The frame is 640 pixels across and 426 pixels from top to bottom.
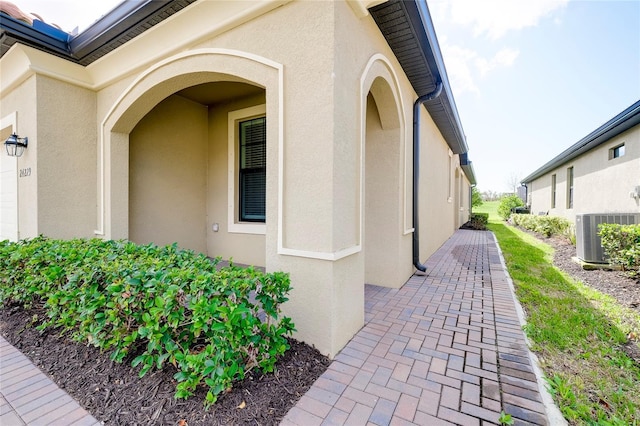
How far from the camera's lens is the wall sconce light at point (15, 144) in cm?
457

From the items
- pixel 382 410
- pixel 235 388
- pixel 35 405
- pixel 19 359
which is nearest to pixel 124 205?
pixel 19 359

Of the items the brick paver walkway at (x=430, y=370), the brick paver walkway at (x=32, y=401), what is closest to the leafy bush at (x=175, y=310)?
the brick paver walkway at (x=32, y=401)

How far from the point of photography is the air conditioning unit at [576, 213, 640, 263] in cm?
617

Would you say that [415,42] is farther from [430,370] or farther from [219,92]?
[430,370]

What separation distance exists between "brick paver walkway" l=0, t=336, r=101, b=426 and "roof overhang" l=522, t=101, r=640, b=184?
10976 mm

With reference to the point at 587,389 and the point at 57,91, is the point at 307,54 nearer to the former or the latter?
the point at 587,389

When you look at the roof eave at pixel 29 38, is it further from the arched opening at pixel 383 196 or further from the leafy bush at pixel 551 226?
the leafy bush at pixel 551 226

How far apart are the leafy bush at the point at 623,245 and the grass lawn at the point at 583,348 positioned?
1.16m

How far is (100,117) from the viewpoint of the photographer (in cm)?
499

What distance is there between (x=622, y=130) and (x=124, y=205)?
40.9 feet

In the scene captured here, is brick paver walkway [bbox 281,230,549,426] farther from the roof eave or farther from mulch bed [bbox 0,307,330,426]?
the roof eave

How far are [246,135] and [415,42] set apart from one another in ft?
12.3

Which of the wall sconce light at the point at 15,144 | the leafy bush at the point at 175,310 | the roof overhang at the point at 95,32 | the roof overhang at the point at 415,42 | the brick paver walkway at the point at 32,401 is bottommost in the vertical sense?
the brick paver walkway at the point at 32,401

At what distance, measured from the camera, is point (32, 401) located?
2.16m
